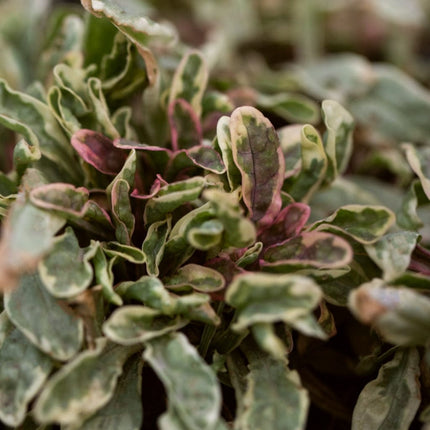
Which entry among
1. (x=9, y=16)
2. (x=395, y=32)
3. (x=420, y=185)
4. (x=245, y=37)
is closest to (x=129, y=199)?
(x=420, y=185)

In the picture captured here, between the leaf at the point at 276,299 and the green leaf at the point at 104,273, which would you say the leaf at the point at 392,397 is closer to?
the leaf at the point at 276,299

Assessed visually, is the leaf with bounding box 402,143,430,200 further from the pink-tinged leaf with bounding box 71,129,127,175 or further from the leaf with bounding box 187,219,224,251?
the pink-tinged leaf with bounding box 71,129,127,175

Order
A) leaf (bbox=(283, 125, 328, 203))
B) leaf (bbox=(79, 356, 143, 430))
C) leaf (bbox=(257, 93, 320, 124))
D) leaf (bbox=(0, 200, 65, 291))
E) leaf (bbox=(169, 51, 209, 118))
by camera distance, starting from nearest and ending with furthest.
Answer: leaf (bbox=(0, 200, 65, 291)) < leaf (bbox=(79, 356, 143, 430)) < leaf (bbox=(283, 125, 328, 203)) < leaf (bbox=(169, 51, 209, 118)) < leaf (bbox=(257, 93, 320, 124))

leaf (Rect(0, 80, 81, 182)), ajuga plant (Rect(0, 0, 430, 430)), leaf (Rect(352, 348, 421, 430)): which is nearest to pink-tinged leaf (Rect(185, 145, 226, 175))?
ajuga plant (Rect(0, 0, 430, 430))

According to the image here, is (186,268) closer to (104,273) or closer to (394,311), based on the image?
(104,273)

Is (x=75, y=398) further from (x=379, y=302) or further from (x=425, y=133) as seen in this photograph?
(x=425, y=133)

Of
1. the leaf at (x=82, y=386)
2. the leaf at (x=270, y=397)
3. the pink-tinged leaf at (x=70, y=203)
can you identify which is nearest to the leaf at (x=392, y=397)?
the leaf at (x=270, y=397)

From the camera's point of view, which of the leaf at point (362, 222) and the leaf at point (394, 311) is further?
the leaf at point (362, 222)

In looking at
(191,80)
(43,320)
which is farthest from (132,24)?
(43,320)
